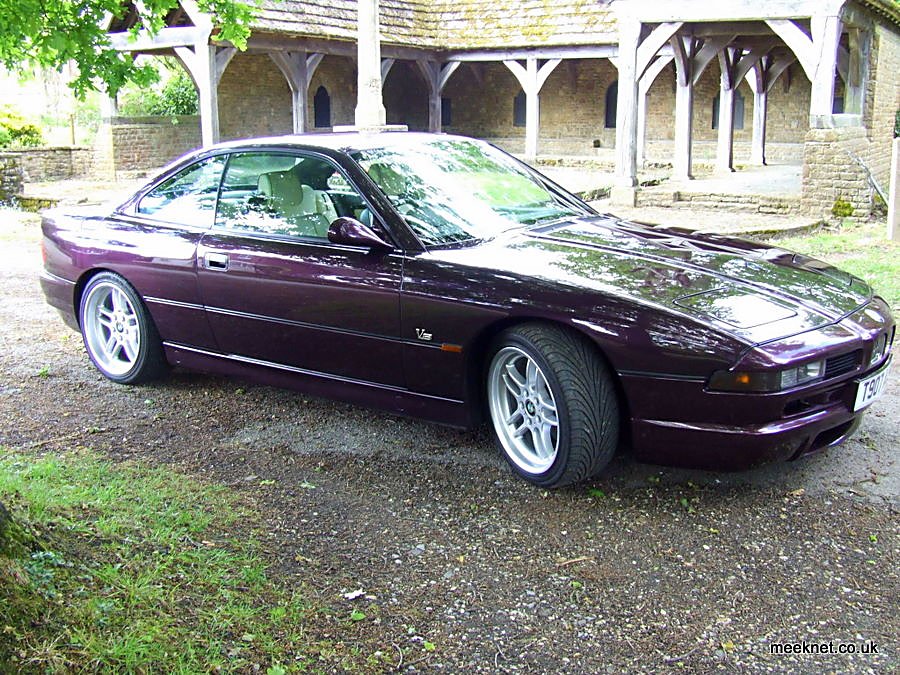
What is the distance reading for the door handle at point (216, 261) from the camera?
507cm

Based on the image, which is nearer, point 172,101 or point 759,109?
point 759,109

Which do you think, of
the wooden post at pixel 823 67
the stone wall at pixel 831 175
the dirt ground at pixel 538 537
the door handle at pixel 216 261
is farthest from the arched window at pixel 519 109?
the door handle at pixel 216 261

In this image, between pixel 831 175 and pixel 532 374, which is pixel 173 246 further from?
pixel 831 175

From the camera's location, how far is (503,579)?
11.2 feet

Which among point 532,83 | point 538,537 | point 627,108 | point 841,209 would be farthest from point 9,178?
point 538,537

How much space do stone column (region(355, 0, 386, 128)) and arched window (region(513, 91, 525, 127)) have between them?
15313mm

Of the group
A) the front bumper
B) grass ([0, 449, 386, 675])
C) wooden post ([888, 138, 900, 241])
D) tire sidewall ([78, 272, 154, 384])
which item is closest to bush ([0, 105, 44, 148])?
the front bumper

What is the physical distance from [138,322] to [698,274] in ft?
10.8

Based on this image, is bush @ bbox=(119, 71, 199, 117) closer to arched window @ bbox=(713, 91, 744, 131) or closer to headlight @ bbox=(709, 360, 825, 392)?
arched window @ bbox=(713, 91, 744, 131)

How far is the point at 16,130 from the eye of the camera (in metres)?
22.5

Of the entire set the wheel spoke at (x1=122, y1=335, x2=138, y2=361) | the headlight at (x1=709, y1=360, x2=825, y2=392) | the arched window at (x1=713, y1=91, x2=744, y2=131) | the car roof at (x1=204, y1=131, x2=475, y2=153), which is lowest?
the wheel spoke at (x1=122, y1=335, x2=138, y2=361)

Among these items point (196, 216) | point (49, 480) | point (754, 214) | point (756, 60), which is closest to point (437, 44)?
point (756, 60)

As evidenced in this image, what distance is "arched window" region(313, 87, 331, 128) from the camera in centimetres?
2898

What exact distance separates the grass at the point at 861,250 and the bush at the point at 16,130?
17.9 meters
